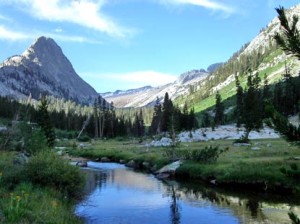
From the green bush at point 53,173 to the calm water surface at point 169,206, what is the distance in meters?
2.02

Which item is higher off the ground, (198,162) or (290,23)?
(290,23)

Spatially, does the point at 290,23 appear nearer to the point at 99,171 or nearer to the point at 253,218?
the point at 253,218

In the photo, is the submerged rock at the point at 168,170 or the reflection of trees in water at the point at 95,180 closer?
the reflection of trees in water at the point at 95,180

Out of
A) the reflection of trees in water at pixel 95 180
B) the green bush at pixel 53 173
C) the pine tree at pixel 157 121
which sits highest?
the pine tree at pixel 157 121

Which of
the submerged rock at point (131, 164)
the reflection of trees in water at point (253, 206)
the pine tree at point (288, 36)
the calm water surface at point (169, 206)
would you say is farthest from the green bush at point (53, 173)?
the submerged rock at point (131, 164)

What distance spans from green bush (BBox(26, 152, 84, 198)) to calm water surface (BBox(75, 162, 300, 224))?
6.62 ft

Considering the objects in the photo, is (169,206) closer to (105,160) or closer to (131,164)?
(131,164)

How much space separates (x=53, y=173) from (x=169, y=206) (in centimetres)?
1039

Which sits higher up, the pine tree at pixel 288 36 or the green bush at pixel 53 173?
the pine tree at pixel 288 36

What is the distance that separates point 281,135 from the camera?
7.57 m

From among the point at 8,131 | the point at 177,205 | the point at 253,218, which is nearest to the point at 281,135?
the point at 253,218

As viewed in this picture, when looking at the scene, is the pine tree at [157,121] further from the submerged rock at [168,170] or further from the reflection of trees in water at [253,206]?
the reflection of trees in water at [253,206]

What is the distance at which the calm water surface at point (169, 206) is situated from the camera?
29.6m

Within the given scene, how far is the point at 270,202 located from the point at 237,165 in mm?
12837
